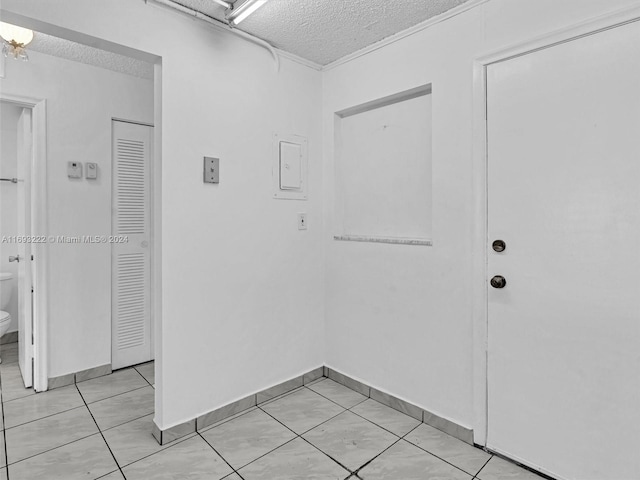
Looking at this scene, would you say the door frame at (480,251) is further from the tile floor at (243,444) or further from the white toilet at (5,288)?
the white toilet at (5,288)

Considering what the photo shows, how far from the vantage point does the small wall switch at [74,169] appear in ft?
8.41

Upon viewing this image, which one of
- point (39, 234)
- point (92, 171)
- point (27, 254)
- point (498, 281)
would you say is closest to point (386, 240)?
point (498, 281)

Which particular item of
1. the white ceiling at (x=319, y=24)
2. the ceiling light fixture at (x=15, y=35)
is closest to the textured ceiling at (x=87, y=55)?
the white ceiling at (x=319, y=24)

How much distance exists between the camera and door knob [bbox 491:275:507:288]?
174cm

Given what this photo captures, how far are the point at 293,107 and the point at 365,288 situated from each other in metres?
1.38

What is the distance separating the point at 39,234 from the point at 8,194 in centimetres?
169

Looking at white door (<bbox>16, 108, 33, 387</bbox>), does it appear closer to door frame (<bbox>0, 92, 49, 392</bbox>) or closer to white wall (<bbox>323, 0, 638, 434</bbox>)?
door frame (<bbox>0, 92, 49, 392</bbox>)

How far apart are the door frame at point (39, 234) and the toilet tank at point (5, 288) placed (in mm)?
1319

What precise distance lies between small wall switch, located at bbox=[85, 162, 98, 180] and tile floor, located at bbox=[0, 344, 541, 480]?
5.14 feet

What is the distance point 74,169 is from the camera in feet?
8.45

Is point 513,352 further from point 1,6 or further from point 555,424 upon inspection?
point 1,6

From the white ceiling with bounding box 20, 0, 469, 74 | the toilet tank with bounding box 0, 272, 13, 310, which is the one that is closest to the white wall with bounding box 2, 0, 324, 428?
the white ceiling with bounding box 20, 0, 469, 74

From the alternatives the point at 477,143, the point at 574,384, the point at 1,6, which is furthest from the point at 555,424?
the point at 1,6

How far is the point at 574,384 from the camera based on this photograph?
1.55m
